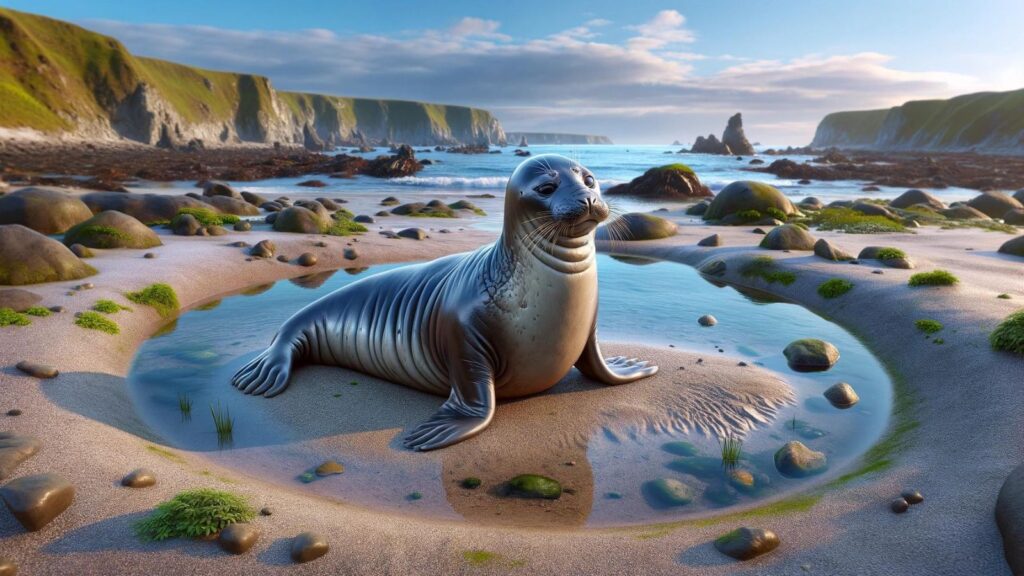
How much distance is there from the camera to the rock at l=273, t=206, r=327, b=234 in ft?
55.7

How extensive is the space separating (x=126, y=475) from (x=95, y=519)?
0.58 metres

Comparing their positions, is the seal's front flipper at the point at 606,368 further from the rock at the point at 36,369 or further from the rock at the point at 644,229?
the rock at the point at 644,229

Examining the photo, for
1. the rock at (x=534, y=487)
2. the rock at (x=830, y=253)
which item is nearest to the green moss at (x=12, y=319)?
the rock at (x=534, y=487)

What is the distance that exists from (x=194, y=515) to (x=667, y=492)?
11.0 feet

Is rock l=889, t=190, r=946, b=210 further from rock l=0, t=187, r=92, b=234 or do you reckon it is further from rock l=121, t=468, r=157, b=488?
rock l=0, t=187, r=92, b=234

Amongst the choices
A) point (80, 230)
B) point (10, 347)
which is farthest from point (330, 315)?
point (80, 230)

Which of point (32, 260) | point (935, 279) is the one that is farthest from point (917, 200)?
point (32, 260)

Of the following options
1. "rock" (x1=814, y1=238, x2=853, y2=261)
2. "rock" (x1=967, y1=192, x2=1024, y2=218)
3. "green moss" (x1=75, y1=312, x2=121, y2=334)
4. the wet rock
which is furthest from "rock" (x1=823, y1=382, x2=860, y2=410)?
"rock" (x1=967, y1=192, x2=1024, y2=218)

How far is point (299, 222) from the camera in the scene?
17.0 m

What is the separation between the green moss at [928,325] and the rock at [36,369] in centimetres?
1025

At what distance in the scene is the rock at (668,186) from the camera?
34438 mm

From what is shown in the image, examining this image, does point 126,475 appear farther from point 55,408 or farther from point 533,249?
point 533,249

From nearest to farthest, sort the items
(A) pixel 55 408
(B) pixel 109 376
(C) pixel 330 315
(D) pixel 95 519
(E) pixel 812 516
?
(D) pixel 95 519 < (E) pixel 812 516 < (A) pixel 55 408 < (B) pixel 109 376 < (C) pixel 330 315

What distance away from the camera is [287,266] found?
1345 centimetres
